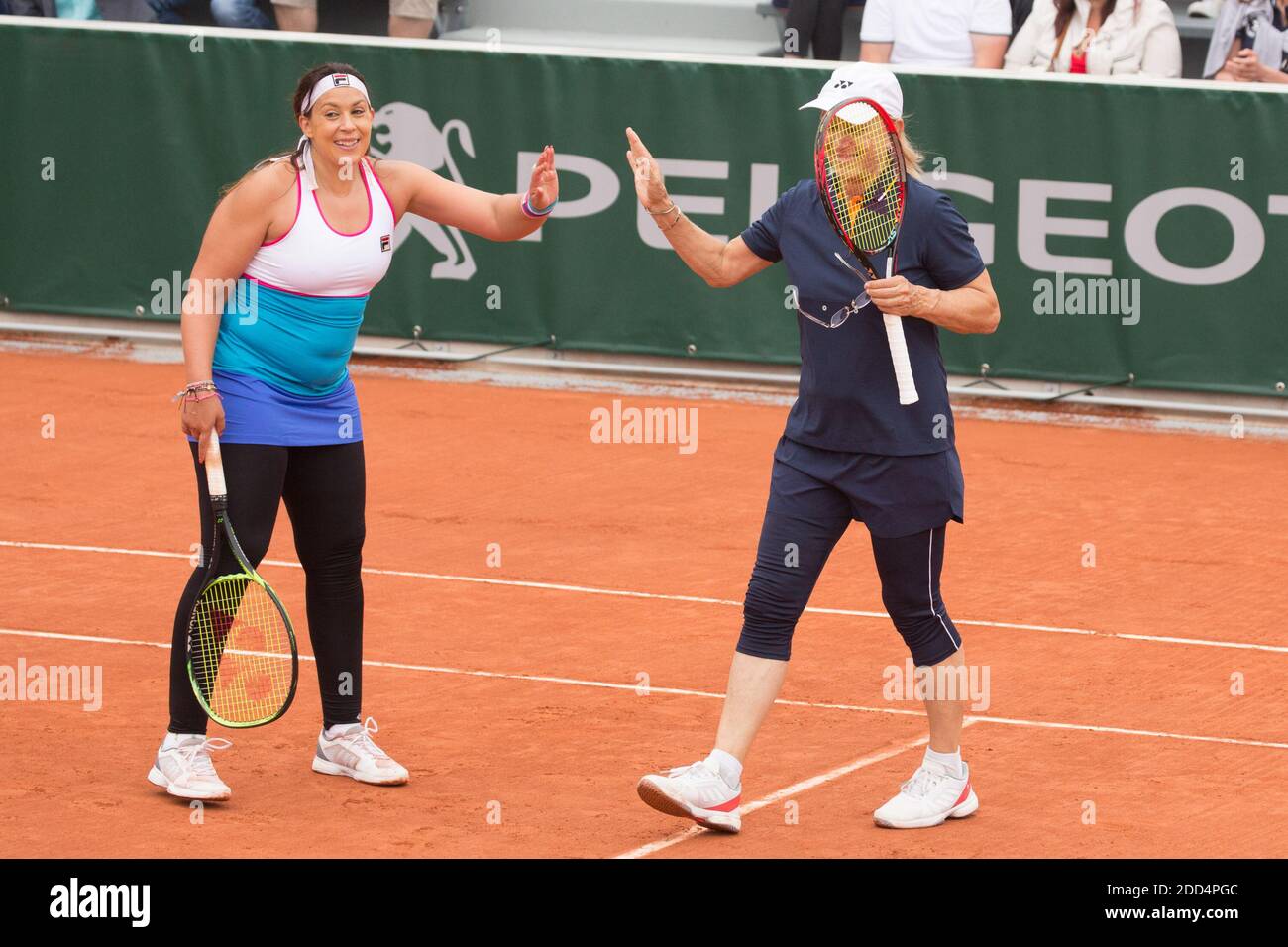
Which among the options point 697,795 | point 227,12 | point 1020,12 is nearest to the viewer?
point 697,795

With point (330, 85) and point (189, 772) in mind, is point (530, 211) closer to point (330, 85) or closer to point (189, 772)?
point (330, 85)

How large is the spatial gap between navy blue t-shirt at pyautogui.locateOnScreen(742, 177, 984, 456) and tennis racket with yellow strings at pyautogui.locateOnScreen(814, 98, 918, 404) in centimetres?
5

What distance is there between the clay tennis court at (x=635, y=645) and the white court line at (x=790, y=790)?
0.5 inches

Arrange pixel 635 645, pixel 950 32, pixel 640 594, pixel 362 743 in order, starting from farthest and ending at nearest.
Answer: pixel 950 32 < pixel 640 594 < pixel 635 645 < pixel 362 743

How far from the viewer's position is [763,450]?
1223 centimetres

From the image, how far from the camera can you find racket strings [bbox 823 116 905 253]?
573 centimetres

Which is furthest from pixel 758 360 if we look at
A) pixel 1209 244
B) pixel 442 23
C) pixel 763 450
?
pixel 442 23

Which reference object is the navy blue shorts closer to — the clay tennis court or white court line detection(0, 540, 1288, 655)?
the clay tennis court

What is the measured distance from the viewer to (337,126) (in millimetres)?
6121

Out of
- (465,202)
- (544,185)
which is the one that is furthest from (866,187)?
→ (465,202)

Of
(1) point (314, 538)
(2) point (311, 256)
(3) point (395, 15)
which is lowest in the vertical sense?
(1) point (314, 538)

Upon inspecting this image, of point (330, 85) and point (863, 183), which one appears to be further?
point (330, 85)

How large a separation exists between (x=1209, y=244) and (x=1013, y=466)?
217 centimetres

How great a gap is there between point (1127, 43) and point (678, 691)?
7983 mm
